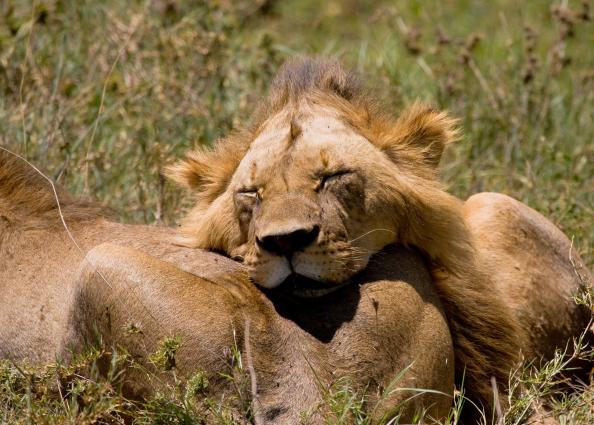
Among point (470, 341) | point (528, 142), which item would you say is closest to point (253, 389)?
point (470, 341)

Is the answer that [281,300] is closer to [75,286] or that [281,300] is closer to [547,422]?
[75,286]

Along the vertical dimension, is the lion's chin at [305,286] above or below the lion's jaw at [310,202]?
below

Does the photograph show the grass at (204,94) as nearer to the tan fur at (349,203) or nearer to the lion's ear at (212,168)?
the lion's ear at (212,168)

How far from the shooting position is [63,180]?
5.82m

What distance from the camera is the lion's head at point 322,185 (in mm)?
3783

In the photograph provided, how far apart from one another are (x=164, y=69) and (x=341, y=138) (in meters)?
3.07

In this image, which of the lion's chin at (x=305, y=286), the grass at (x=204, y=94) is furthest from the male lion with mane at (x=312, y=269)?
the grass at (x=204, y=94)

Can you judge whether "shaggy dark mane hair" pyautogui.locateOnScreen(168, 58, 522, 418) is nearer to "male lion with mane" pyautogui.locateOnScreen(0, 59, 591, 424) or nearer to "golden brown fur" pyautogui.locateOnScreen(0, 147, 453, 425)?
"male lion with mane" pyautogui.locateOnScreen(0, 59, 591, 424)

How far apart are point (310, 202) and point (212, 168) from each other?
2.36ft

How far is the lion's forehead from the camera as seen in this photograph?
4.00m

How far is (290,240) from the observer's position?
3697 millimetres

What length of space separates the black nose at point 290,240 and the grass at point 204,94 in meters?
1.87

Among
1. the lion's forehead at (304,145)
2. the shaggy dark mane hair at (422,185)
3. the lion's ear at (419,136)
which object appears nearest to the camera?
the lion's forehead at (304,145)

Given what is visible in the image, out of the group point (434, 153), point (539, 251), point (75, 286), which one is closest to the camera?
point (75, 286)
